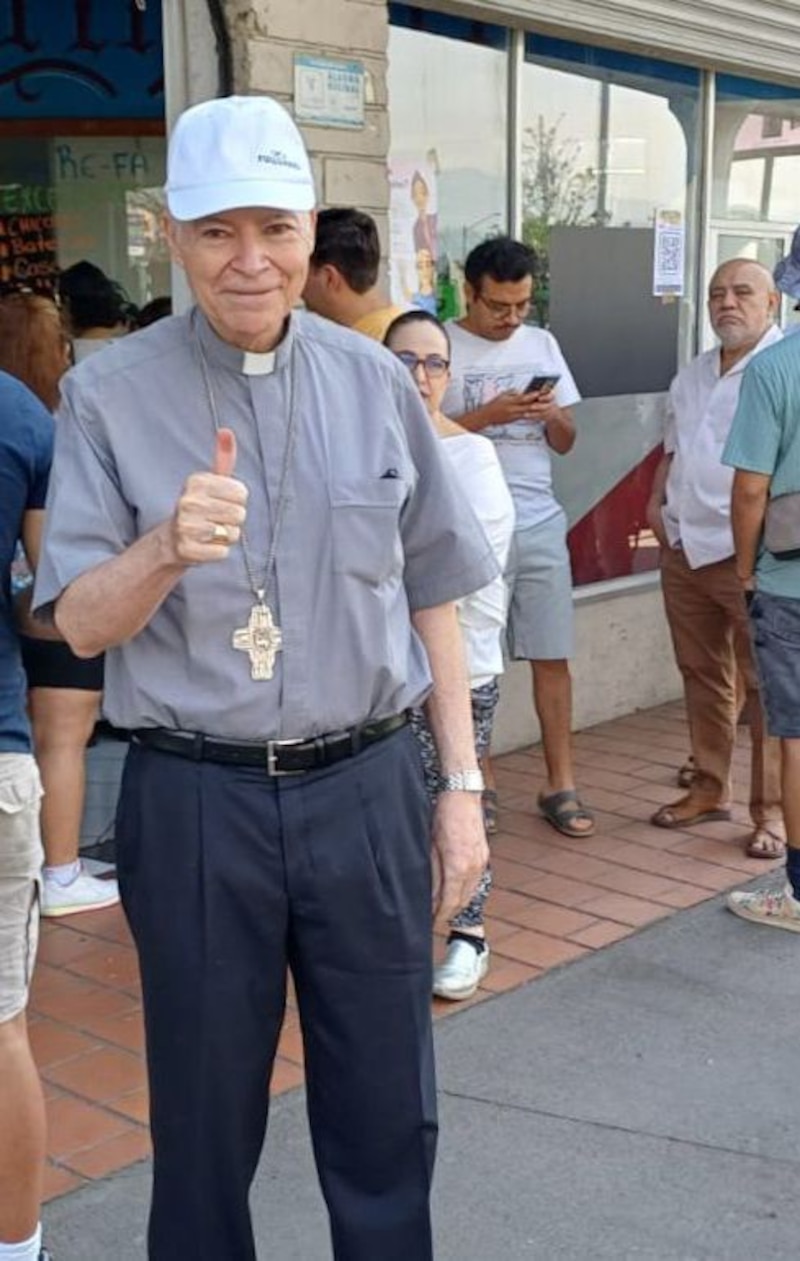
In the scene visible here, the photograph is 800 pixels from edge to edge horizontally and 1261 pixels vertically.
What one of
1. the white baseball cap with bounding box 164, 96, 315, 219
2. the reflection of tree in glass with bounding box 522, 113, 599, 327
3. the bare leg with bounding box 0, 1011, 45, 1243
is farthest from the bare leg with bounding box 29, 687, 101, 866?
the reflection of tree in glass with bounding box 522, 113, 599, 327

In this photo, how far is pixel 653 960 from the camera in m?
4.45

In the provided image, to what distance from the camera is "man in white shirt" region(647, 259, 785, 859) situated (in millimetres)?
5359

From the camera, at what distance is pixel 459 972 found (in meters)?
4.17

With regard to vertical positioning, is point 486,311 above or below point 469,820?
above

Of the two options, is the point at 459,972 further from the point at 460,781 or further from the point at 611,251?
the point at 611,251

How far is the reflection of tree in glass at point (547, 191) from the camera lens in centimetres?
638

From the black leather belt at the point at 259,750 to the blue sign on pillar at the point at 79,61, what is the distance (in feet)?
17.8

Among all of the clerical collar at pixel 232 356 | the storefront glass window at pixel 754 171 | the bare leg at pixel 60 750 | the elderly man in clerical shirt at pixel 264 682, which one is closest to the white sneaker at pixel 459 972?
the bare leg at pixel 60 750

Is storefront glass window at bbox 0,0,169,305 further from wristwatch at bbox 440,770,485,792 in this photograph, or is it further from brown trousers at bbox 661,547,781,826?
wristwatch at bbox 440,770,485,792

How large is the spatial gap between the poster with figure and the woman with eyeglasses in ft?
5.58

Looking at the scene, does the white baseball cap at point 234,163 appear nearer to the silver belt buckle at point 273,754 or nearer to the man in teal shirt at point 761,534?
Result: the silver belt buckle at point 273,754

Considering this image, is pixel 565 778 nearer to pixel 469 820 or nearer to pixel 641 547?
pixel 641 547

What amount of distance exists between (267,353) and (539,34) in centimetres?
447

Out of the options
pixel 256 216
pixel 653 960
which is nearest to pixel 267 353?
pixel 256 216
